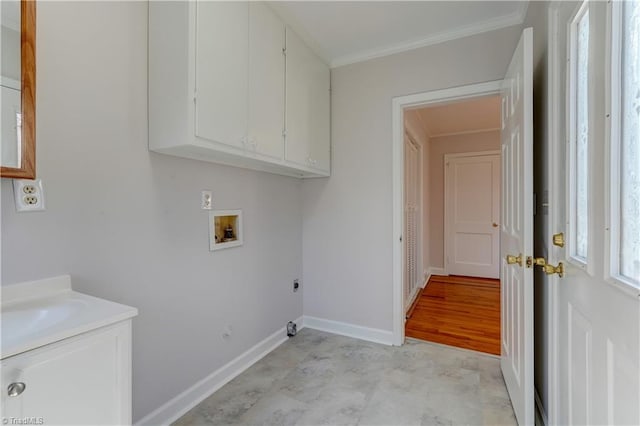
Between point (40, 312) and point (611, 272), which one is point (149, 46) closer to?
point (40, 312)

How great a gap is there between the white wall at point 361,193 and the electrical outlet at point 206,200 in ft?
3.84

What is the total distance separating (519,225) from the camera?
1519mm

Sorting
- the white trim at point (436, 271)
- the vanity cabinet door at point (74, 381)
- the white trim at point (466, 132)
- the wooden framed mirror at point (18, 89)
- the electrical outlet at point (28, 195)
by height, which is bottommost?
the white trim at point (436, 271)

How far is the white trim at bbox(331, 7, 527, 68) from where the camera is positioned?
2.09 m

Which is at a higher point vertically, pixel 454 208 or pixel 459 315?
pixel 454 208

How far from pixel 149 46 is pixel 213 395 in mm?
2049

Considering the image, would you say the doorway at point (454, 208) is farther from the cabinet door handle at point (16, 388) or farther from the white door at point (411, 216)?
the cabinet door handle at point (16, 388)

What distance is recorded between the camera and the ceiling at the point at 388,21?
1974 mm

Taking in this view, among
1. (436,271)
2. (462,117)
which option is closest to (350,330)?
(436,271)

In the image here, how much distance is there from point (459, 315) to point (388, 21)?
2959mm

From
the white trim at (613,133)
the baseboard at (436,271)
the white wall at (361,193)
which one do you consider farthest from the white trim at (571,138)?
the baseboard at (436,271)

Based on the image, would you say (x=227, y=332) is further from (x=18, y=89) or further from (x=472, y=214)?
(x=472, y=214)

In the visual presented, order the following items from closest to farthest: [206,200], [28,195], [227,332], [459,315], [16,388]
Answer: [16,388] → [28,195] → [206,200] → [227,332] → [459,315]

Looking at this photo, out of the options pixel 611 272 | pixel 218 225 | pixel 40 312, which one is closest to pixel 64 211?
pixel 40 312
